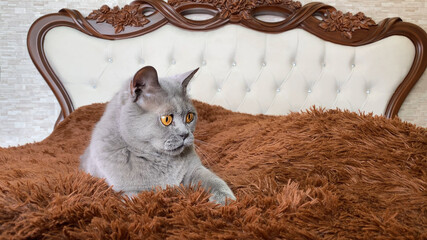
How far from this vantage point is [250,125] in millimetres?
1348

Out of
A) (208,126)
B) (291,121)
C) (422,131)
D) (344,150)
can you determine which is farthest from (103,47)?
(422,131)

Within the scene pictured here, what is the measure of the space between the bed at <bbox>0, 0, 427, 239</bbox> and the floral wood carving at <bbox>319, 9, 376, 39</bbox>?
0.04 feet

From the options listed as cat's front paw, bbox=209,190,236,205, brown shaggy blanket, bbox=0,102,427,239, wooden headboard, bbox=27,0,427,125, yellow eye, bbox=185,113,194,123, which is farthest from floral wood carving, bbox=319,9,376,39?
cat's front paw, bbox=209,190,236,205

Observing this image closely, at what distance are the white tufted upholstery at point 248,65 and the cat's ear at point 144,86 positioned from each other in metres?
1.18

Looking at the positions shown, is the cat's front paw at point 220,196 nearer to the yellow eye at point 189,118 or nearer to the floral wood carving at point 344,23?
the yellow eye at point 189,118

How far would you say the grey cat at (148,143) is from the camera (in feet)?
2.72

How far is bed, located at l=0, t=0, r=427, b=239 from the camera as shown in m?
0.56

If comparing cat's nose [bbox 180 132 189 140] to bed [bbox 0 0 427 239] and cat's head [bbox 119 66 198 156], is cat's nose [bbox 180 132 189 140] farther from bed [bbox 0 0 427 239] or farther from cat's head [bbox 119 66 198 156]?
bed [bbox 0 0 427 239]

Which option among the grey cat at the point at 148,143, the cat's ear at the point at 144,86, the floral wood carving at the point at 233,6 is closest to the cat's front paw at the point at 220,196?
the grey cat at the point at 148,143

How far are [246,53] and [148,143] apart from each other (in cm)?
133

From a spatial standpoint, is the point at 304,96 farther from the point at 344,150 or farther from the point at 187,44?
the point at 344,150

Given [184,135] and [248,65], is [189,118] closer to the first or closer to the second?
[184,135]

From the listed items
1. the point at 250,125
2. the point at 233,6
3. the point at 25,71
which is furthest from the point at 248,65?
the point at 25,71

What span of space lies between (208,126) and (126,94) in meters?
0.67
